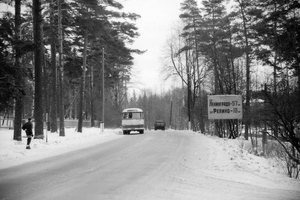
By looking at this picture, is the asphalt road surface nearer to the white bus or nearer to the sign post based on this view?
the sign post

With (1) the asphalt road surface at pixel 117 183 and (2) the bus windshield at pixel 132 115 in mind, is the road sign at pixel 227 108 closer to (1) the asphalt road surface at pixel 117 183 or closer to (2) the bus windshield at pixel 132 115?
(2) the bus windshield at pixel 132 115

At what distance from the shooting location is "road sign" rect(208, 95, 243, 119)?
78.6ft

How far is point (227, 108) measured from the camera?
2405cm

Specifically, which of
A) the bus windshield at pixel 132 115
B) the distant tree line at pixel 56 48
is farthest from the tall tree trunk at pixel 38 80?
the bus windshield at pixel 132 115

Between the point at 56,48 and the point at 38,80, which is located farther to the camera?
the point at 56,48

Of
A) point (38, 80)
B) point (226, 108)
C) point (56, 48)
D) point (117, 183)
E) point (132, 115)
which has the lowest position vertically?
point (117, 183)

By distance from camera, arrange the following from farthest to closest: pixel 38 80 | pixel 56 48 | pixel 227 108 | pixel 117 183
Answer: pixel 56 48 → pixel 227 108 → pixel 38 80 → pixel 117 183

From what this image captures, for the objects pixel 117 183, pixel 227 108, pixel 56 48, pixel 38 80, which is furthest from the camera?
pixel 56 48

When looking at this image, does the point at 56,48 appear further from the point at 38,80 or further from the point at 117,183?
the point at 117,183

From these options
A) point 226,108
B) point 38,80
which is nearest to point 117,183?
point 38,80

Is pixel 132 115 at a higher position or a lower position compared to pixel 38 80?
lower

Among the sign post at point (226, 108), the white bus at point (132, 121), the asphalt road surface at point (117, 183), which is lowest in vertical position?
the asphalt road surface at point (117, 183)

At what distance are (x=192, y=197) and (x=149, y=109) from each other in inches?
3441

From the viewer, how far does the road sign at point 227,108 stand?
24.0 meters
